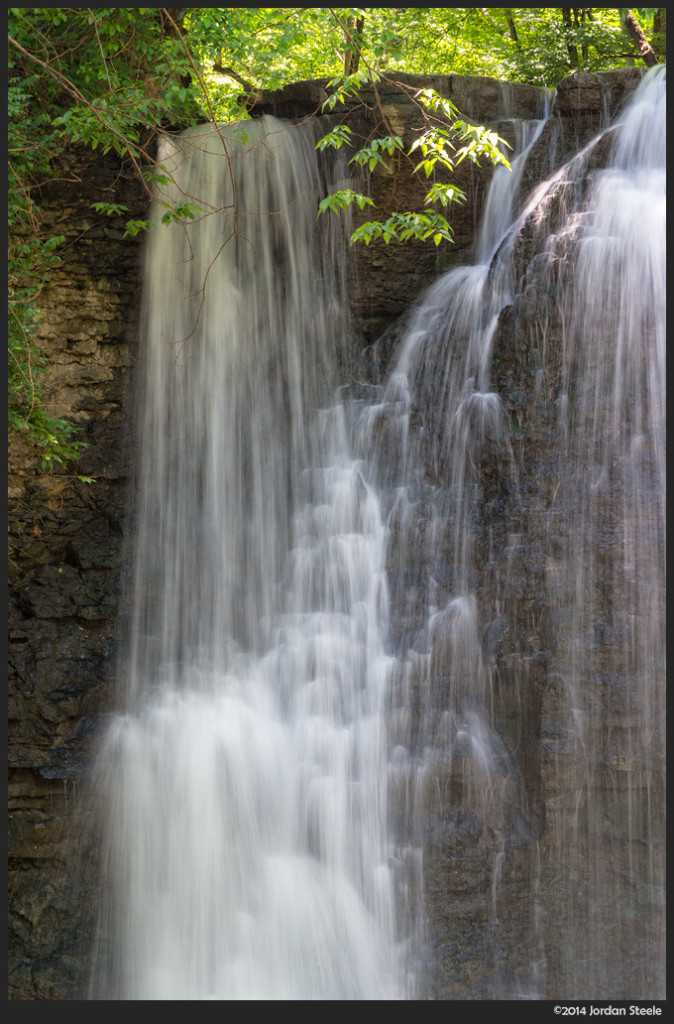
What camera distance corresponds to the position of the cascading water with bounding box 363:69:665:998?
5461 mm

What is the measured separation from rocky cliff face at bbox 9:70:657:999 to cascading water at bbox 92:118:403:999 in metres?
0.28

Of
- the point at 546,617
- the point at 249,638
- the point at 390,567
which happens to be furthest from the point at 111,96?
the point at 546,617

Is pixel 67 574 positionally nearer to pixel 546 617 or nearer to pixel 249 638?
pixel 249 638

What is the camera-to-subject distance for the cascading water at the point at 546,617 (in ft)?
17.9

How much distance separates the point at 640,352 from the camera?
589 cm

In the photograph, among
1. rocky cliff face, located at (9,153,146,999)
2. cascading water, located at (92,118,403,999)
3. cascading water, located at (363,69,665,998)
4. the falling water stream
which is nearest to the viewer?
cascading water, located at (363,69,665,998)

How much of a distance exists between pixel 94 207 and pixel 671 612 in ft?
19.5

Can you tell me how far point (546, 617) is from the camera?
5805mm

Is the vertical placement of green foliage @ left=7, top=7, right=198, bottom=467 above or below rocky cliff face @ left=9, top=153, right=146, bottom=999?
above

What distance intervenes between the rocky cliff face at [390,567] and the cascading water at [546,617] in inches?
0.9

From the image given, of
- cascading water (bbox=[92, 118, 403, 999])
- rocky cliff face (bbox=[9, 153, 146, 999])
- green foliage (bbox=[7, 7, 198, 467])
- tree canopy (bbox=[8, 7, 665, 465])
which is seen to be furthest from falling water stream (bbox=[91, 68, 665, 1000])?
green foliage (bbox=[7, 7, 198, 467])

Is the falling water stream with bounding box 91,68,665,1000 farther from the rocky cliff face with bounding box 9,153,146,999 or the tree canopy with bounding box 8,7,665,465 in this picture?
the tree canopy with bounding box 8,7,665,465

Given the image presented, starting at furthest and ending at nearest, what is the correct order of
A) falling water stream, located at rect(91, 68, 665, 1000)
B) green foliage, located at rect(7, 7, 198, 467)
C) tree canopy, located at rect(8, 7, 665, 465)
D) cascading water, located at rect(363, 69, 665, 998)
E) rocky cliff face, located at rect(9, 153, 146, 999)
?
green foliage, located at rect(7, 7, 198, 467) → tree canopy, located at rect(8, 7, 665, 465) → rocky cliff face, located at rect(9, 153, 146, 999) → falling water stream, located at rect(91, 68, 665, 1000) → cascading water, located at rect(363, 69, 665, 998)

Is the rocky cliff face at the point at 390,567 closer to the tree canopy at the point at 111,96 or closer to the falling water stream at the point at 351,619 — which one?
the falling water stream at the point at 351,619
